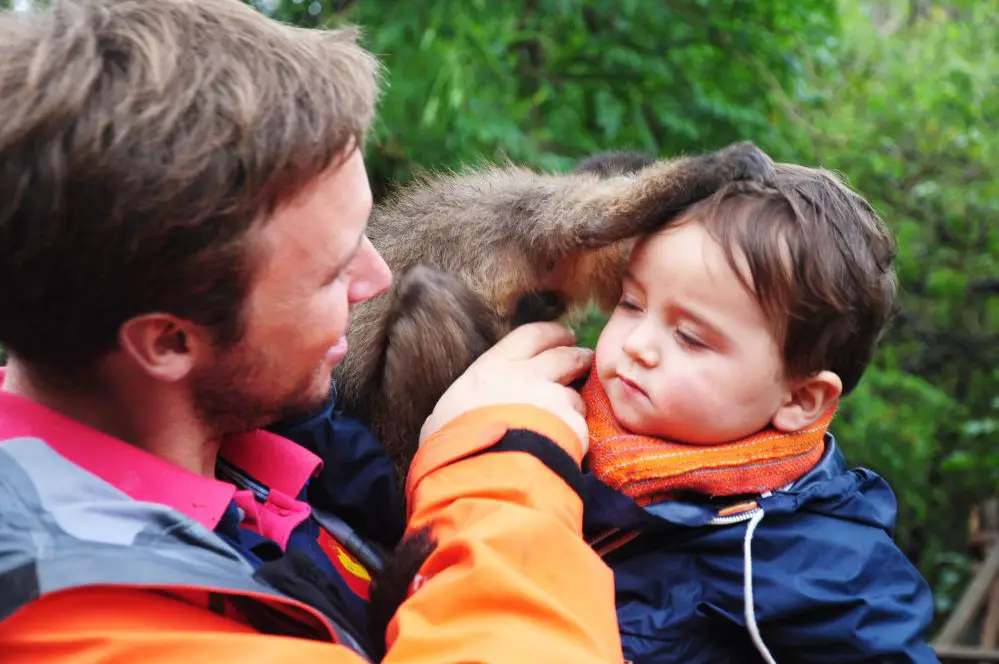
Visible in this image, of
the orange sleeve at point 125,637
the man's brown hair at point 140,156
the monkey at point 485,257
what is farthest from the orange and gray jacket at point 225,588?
the monkey at point 485,257

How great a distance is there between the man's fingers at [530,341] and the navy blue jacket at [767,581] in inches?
15.2

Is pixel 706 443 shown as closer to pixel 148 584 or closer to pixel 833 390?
pixel 833 390

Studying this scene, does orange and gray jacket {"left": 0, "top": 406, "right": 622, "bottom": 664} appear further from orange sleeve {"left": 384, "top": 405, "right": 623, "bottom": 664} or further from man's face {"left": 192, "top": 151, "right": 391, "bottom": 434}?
man's face {"left": 192, "top": 151, "right": 391, "bottom": 434}

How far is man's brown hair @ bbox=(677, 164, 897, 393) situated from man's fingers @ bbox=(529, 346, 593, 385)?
0.41 m

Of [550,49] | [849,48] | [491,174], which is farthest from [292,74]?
[849,48]

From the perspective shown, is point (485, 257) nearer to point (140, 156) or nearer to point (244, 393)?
point (244, 393)

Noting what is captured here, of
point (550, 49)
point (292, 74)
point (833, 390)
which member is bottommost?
point (550, 49)

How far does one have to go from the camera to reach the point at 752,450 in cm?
190

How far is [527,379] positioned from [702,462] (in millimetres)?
370

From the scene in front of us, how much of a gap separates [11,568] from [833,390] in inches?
57.1

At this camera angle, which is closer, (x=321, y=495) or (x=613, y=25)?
(x=321, y=495)

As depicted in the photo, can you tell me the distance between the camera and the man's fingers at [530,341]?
6.99ft

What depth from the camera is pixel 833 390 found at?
76.4 inches

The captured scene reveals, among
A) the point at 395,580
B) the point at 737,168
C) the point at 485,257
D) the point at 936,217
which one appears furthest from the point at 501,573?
the point at 936,217
